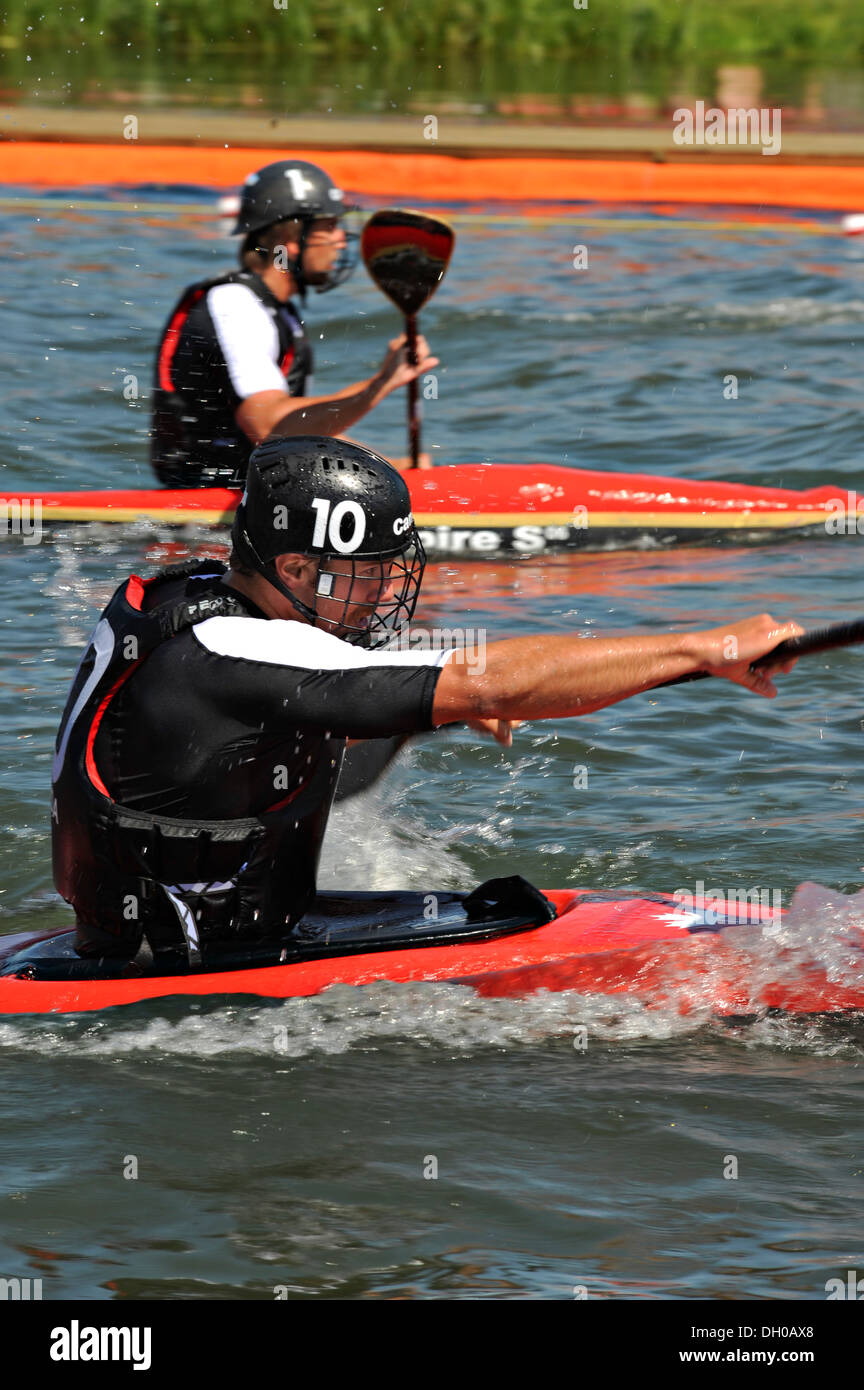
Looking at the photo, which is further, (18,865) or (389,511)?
(18,865)

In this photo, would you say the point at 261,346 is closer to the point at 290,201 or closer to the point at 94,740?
the point at 290,201

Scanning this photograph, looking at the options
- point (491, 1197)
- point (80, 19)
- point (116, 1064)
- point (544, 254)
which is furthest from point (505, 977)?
point (80, 19)

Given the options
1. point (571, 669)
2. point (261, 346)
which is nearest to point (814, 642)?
point (571, 669)

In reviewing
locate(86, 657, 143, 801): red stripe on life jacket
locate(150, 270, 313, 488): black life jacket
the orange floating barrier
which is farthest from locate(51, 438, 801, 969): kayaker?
the orange floating barrier

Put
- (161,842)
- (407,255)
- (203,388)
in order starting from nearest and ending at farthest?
(161,842) → (203,388) → (407,255)

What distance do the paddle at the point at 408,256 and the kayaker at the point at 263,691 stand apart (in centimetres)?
411

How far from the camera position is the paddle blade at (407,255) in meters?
7.43

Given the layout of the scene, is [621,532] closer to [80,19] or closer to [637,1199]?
[637,1199]

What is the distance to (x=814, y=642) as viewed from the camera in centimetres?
327

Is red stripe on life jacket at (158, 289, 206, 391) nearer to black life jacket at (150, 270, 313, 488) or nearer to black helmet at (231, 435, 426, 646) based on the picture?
black life jacket at (150, 270, 313, 488)

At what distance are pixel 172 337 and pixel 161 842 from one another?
386 centimetres

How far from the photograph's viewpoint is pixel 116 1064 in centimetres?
370

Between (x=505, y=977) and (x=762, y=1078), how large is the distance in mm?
555
